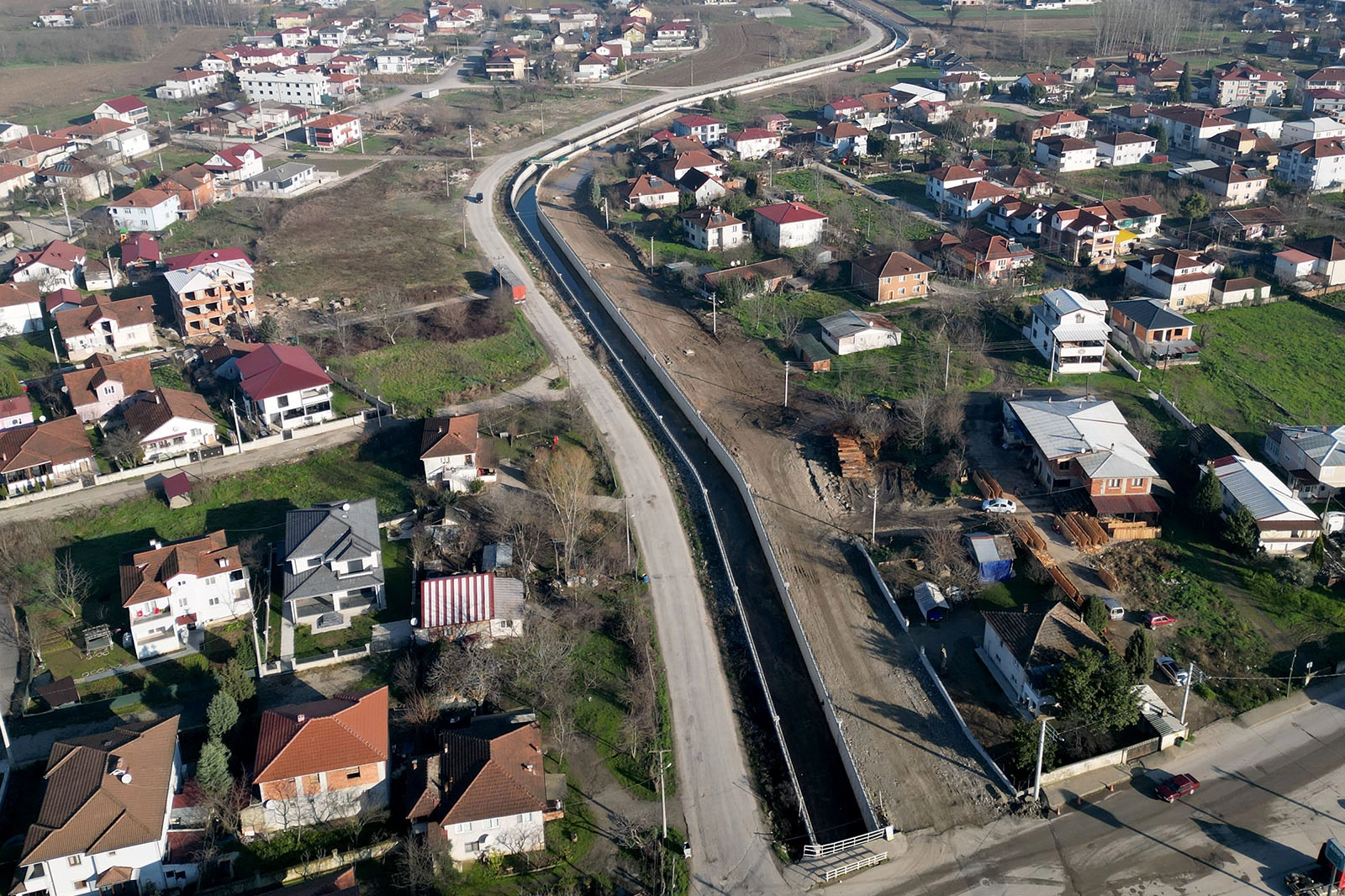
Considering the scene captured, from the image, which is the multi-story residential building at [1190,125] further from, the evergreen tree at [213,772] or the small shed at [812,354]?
the evergreen tree at [213,772]

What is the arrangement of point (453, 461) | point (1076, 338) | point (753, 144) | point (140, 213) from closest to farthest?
point (453, 461), point (1076, 338), point (140, 213), point (753, 144)

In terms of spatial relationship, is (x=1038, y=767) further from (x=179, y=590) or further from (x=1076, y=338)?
(x=1076, y=338)

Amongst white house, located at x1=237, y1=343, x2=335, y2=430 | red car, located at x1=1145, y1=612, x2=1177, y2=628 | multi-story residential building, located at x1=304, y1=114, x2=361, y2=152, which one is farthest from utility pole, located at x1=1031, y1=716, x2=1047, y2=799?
multi-story residential building, located at x1=304, y1=114, x2=361, y2=152

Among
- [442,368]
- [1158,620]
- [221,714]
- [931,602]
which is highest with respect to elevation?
[442,368]

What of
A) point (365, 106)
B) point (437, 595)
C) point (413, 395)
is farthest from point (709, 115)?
point (437, 595)

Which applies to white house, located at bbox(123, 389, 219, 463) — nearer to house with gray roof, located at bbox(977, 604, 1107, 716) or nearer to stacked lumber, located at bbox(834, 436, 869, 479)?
stacked lumber, located at bbox(834, 436, 869, 479)

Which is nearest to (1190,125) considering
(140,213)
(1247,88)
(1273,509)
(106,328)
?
(1247,88)

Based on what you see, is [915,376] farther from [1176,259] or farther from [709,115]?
[709,115]

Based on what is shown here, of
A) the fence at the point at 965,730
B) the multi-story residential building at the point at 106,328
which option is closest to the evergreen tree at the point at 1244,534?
the fence at the point at 965,730
